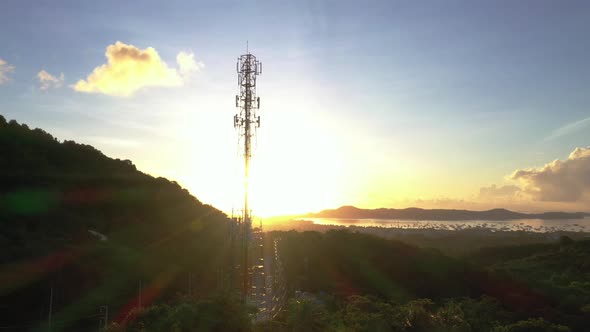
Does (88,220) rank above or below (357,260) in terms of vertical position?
above

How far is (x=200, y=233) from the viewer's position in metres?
36.9

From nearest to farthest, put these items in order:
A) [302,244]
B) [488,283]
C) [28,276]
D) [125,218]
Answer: [28,276] < [488,283] < [125,218] < [302,244]

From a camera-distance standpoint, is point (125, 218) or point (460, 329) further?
point (125, 218)

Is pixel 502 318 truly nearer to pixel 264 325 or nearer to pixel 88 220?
pixel 264 325

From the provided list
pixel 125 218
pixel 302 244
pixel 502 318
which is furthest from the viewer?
pixel 302 244

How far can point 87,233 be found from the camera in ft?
85.7

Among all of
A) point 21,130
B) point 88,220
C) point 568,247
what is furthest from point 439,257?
point 21,130

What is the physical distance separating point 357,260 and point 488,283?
34.1 ft

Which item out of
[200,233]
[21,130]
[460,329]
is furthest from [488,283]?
[21,130]

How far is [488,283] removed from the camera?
92.6 feet

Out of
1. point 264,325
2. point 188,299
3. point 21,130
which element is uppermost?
point 21,130

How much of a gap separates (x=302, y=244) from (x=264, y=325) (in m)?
35.8

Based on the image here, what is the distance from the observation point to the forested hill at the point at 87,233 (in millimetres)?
17641

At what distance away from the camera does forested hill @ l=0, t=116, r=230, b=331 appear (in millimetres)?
17641
